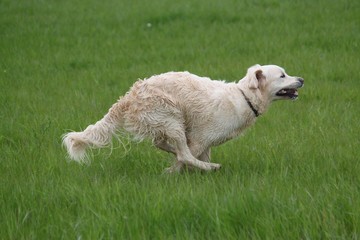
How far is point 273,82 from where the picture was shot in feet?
18.3

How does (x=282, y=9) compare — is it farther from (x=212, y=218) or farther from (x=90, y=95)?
(x=212, y=218)

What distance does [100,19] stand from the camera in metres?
14.7

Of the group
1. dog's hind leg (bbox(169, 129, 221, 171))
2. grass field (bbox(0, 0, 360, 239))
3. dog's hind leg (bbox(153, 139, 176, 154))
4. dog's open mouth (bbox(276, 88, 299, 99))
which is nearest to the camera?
grass field (bbox(0, 0, 360, 239))

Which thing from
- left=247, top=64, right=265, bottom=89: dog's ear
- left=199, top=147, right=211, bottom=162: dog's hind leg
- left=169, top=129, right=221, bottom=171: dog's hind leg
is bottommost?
left=199, top=147, right=211, bottom=162: dog's hind leg

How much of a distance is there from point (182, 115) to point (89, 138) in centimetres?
92

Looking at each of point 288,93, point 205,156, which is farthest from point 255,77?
point 205,156

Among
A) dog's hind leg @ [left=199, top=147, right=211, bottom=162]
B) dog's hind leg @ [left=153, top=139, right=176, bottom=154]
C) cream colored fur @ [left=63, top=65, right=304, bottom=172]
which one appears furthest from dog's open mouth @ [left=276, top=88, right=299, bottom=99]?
dog's hind leg @ [left=153, top=139, right=176, bottom=154]

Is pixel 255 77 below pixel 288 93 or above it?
above

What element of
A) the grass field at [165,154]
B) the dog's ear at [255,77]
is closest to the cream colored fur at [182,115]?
the dog's ear at [255,77]

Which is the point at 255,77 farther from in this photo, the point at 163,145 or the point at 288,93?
the point at 163,145

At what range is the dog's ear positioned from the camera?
212 inches

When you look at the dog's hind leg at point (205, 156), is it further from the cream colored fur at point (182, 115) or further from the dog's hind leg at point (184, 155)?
the dog's hind leg at point (184, 155)

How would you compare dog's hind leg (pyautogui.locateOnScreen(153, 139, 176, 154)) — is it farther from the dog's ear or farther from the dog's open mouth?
the dog's open mouth

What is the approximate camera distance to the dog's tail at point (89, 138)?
5.35 metres
